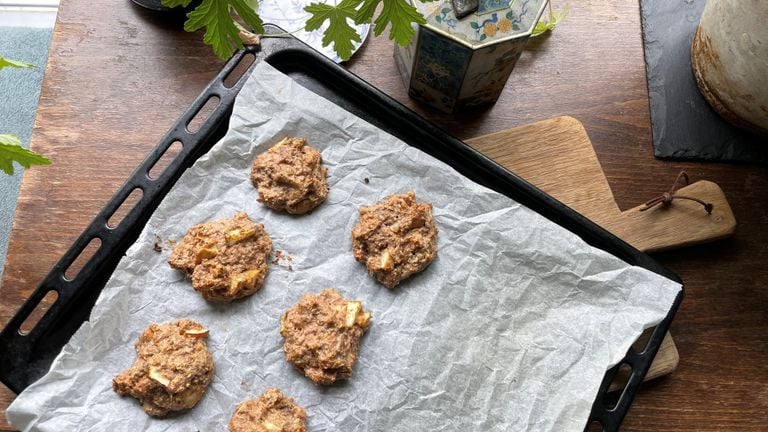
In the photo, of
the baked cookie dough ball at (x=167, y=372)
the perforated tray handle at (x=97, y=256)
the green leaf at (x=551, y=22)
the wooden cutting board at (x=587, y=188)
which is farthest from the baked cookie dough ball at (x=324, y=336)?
the green leaf at (x=551, y=22)

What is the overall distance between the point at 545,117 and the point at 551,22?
25 centimetres

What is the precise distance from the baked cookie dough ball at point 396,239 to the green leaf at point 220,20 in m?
0.47

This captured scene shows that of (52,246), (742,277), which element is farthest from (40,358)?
(742,277)

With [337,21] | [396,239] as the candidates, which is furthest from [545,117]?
[337,21]

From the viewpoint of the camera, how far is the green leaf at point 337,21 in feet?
4.12

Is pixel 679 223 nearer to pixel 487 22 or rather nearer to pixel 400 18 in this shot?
pixel 487 22

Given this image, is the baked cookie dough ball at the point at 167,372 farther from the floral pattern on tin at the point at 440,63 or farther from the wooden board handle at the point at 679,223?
the wooden board handle at the point at 679,223

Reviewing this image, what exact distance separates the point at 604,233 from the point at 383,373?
23.2 inches

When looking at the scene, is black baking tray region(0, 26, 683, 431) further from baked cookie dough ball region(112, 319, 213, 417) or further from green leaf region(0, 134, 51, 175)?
green leaf region(0, 134, 51, 175)

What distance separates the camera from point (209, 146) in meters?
1.54

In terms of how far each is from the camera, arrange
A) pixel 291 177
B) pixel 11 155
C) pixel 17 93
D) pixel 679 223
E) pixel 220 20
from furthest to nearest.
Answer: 1. pixel 17 93
2. pixel 679 223
3. pixel 291 177
4. pixel 220 20
5. pixel 11 155

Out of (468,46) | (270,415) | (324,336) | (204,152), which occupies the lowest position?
(270,415)

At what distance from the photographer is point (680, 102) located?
1721 mm

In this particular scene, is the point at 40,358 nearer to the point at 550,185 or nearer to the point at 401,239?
the point at 401,239
